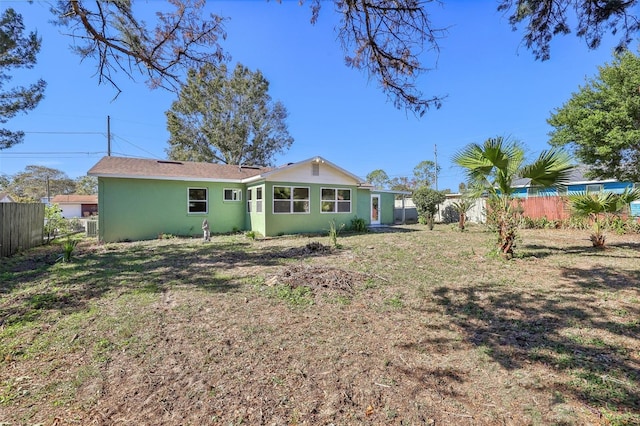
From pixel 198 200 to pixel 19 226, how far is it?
5.92 meters

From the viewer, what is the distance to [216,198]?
14070 mm

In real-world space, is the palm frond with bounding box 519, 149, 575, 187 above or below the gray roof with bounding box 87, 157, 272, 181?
below

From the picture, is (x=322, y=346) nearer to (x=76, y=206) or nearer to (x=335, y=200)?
(x=335, y=200)

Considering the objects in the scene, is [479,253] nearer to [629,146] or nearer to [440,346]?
[440,346]

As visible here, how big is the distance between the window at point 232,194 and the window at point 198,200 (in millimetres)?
936

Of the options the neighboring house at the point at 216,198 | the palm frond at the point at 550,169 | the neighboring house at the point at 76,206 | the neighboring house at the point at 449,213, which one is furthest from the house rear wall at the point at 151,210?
the neighboring house at the point at 76,206

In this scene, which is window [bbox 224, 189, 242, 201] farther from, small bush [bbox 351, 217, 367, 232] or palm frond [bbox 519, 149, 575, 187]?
palm frond [bbox 519, 149, 575, 187]

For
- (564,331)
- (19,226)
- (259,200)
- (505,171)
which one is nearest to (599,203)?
(505,171)

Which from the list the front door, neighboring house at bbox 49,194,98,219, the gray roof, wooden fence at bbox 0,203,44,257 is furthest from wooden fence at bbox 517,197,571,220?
neighboring house at bbox 49,194,98,219

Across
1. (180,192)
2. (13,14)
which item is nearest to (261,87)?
(180,192)

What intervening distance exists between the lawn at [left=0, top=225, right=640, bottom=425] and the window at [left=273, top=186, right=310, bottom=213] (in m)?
6.53

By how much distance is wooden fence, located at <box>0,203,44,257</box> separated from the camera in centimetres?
837

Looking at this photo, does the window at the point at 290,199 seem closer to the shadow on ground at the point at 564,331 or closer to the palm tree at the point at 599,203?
the shadow on ground at the point at 564,331

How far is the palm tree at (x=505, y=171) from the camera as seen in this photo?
23.3 ft
